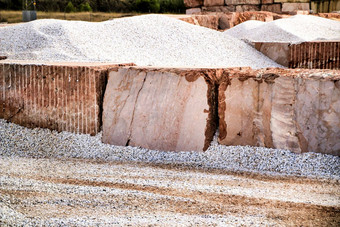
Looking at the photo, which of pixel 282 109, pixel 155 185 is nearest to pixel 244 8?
pixel 282 109

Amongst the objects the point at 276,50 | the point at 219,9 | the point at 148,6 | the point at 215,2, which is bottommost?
the point at 276,50

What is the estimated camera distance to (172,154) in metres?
3.30

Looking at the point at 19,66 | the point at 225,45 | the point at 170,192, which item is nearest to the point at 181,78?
the point at 170,192

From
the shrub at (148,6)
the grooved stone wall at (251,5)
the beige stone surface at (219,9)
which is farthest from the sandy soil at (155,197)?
the shrub at (148,6)

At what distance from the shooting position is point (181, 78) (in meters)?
3.34

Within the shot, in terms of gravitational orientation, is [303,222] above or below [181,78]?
below

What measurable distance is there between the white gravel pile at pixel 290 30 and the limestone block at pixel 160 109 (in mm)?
4044

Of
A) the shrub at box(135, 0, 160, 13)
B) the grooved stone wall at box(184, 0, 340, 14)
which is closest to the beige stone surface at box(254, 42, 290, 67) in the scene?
the grooved stone wall at box(184, 0, 340, 14)

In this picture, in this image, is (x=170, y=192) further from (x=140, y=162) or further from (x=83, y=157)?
(x=83, y=157)

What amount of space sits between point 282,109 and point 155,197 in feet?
4.01

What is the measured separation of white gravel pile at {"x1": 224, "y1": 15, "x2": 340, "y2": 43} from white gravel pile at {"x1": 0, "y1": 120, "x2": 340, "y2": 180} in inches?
167

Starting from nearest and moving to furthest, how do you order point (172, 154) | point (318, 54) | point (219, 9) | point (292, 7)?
point (172, 154) < point (318, 54) < point (292, 7) < point (219, 9)

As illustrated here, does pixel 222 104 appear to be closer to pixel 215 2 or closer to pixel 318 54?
pixel 318 54

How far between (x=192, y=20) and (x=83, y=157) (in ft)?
22.3
